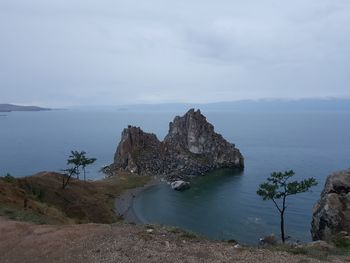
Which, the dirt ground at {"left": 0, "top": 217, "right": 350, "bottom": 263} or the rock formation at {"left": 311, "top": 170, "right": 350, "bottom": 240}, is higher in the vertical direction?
the dirt ground at {"left": 0, "top": 217, "right": 350, "bottom": 263}

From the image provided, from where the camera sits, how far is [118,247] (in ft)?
74.5

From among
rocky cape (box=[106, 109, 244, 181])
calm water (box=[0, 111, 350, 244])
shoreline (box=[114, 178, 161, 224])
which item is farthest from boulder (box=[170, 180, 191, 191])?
rocky cape (box=[106, 109, 244, 181])

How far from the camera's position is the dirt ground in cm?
2142

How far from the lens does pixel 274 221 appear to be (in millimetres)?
75438

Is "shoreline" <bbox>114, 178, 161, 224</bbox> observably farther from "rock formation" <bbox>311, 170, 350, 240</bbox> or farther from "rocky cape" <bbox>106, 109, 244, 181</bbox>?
"rock formation" <bbox>311, 170, 350, 240</bbox>

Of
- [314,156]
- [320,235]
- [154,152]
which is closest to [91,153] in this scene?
[154,152]

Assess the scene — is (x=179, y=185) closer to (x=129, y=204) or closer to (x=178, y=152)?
(x=129, y=204)

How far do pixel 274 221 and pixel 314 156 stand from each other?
88.0 m

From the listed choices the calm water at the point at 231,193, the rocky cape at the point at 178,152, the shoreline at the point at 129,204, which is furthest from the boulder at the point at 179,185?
the rocky cape at the point at 178,152

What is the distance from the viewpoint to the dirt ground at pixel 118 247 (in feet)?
70.3

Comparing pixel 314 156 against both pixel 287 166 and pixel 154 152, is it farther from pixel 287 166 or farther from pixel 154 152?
pixel 154 152

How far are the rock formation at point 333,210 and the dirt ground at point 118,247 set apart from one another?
2172 centimetres

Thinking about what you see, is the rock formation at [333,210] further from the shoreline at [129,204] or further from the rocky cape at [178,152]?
the rocky cape at [178,152]

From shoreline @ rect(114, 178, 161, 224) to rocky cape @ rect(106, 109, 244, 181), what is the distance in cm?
1382
